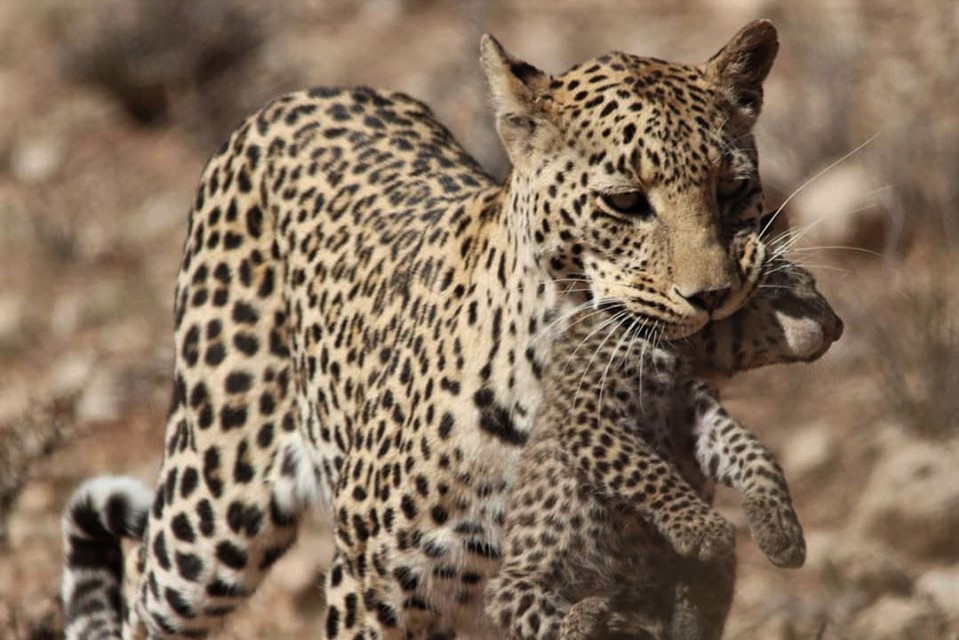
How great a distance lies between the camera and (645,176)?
508cm

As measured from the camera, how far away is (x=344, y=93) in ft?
23.7

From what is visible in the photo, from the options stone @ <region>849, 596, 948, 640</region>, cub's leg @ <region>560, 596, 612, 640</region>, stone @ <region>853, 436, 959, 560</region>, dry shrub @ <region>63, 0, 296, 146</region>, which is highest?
dry shrub @ <region>63, 0, 296, 146</region>

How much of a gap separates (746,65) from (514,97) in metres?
0.62

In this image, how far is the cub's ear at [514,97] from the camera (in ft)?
17.7

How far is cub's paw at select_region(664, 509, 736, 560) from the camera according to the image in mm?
4664

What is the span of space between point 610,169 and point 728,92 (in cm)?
46

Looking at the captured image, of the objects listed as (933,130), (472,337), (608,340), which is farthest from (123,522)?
(933,130)

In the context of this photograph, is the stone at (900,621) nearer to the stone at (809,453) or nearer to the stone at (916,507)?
the stone at (916,507)

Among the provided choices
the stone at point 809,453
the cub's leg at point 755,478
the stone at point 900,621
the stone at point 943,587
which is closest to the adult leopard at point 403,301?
the cub's leg at point 755,478

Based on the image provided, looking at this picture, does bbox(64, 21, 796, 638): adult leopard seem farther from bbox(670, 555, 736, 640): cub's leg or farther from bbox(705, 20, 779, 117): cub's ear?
bbox(670, 555, 736, 640): cub's leg

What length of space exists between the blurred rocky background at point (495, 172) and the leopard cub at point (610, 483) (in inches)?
27.0

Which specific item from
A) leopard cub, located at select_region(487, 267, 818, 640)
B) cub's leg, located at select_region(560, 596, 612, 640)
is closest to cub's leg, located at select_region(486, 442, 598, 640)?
leopard cub, located at select_region(487, 267, 818, 640)

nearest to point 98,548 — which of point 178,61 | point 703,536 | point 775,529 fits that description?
point 703,536

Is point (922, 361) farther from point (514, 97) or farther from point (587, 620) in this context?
point (587, 620)
